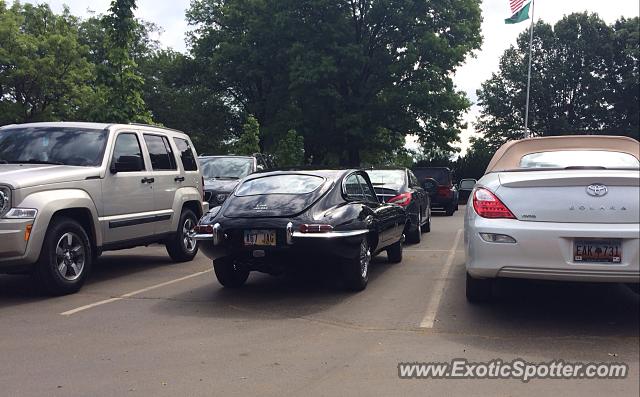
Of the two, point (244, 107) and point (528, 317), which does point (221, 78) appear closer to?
point (244, 107)

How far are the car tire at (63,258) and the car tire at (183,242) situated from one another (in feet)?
6.69

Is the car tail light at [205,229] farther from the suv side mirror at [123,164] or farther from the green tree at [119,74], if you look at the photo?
the green tree at [119,74]

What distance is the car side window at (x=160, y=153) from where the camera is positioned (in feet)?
28.6

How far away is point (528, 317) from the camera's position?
5.61 m

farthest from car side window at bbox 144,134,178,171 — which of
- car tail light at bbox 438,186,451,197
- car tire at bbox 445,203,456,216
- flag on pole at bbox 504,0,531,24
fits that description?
flag on pole at bbox 504,0,531,24

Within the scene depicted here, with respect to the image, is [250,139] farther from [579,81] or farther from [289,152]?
[579,81]

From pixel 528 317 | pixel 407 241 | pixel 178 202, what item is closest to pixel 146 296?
pixel 178 202

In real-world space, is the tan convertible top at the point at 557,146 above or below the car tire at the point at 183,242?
above

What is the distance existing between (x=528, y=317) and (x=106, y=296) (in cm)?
448

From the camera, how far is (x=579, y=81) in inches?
1848

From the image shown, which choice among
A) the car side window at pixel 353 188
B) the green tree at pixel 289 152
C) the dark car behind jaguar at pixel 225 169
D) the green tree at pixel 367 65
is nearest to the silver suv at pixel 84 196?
the car side window at pixel 353 188

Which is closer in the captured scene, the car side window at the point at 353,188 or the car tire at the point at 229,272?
the car tire at the point at 229,272

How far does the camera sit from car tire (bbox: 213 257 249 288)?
6.98 meters

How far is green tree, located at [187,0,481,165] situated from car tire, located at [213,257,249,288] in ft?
82.7
